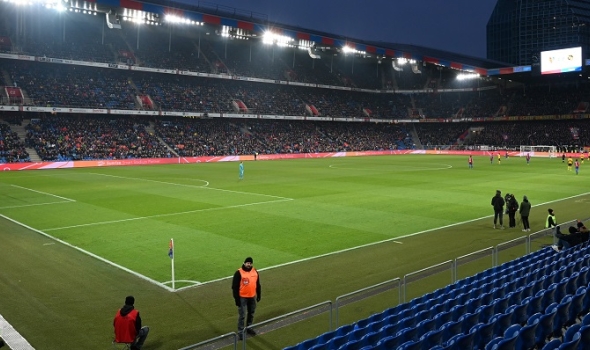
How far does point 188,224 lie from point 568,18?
139m

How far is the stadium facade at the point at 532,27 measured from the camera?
430 feet

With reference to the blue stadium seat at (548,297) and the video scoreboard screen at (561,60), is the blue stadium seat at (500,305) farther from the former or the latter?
the video scoreboard screen at (561,60)

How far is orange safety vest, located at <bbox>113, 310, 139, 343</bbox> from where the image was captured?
8.62 metres

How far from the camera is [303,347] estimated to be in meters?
6.96

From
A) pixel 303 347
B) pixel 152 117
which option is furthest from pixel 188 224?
pixel 152 117

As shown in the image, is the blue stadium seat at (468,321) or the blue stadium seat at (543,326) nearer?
the blue stadium seat at (543,326)

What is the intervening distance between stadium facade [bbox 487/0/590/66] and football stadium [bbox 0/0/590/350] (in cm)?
5145

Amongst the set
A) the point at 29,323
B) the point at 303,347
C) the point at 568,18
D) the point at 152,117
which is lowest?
the point at 29,323

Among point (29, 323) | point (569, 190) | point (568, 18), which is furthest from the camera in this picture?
point (568, 18)

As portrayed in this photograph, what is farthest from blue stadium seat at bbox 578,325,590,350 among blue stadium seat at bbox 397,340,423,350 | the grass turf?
the grass turf

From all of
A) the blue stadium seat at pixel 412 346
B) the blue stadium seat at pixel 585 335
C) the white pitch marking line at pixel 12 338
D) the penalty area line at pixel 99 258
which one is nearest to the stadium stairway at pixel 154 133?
the penalty area line at pixel 99 258

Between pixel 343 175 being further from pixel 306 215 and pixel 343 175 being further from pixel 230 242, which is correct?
pixel 230 242

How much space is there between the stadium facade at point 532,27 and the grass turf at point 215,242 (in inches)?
4479

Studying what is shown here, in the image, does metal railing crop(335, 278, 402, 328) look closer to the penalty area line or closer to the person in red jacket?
the person in red jacket
